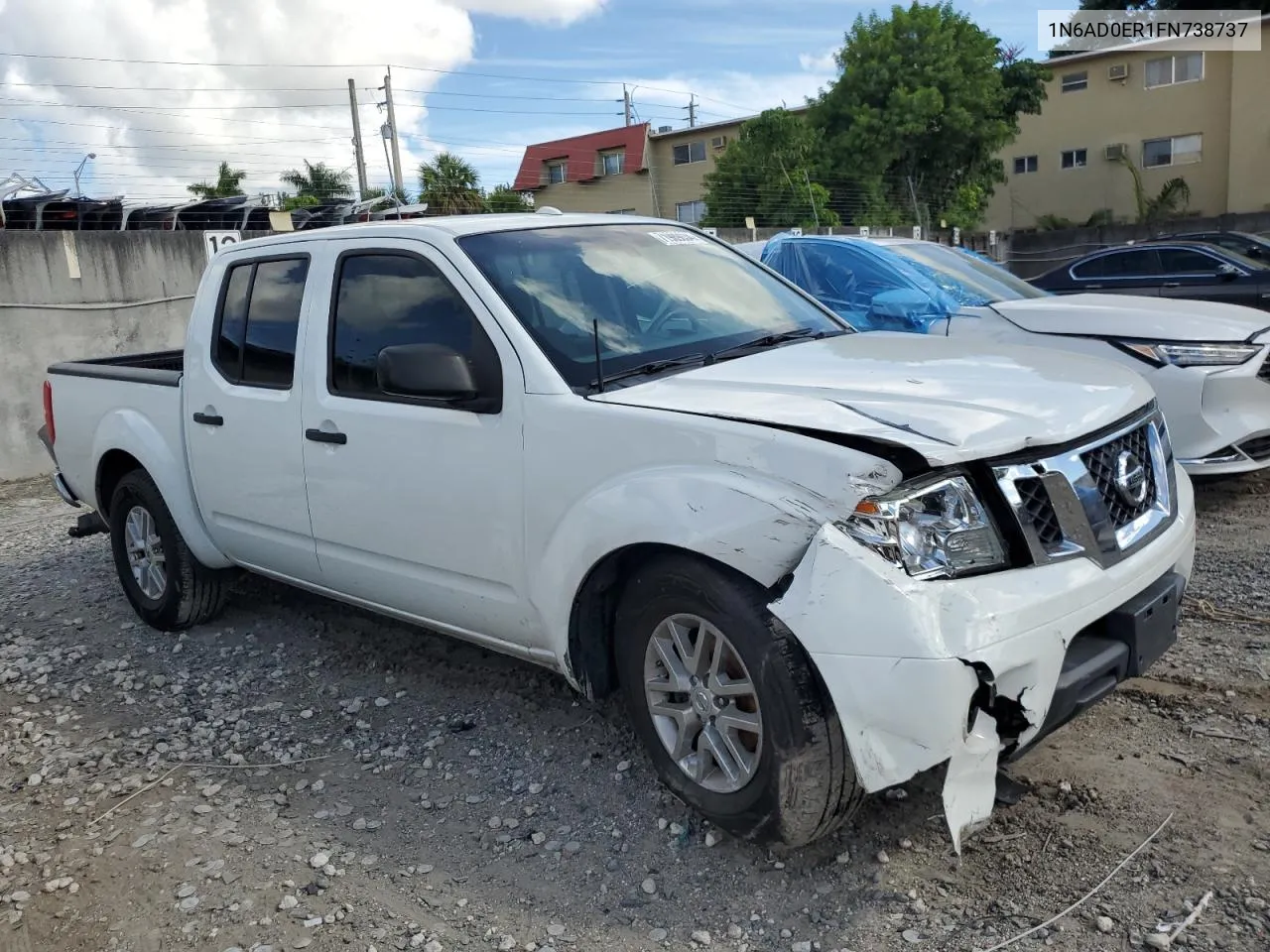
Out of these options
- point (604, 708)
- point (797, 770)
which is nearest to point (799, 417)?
point (797, 770)

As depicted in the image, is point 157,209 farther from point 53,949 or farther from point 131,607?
point 53,949

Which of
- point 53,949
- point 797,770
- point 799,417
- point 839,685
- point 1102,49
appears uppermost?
point 1102,49

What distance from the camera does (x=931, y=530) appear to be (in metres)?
2.62

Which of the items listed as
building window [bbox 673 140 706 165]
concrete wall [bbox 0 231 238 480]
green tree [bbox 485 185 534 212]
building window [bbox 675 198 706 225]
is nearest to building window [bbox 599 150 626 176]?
building window [bbox 673 140 706 165]

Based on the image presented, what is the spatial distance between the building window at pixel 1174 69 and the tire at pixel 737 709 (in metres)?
38.2

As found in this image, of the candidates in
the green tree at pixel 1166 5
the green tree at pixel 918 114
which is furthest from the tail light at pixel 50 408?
the green tree at pixel 1166 5

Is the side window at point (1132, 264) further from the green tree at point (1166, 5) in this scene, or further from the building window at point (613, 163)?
the building window at point (613, 163)

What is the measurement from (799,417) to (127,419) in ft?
12.8

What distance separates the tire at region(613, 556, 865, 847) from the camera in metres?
2.73

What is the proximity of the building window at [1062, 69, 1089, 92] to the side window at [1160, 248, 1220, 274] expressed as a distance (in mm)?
25743

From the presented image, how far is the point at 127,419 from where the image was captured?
17.3ft

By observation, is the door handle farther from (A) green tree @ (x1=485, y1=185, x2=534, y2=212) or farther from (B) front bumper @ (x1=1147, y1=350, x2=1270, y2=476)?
(A) green tree @ (x1=485, y1=185, x2=534, y2=212)

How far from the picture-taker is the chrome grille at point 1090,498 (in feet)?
8.85

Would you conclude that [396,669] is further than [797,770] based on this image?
Yes
